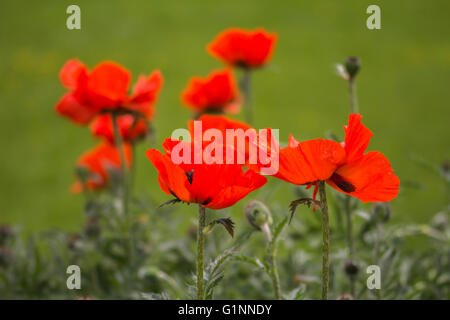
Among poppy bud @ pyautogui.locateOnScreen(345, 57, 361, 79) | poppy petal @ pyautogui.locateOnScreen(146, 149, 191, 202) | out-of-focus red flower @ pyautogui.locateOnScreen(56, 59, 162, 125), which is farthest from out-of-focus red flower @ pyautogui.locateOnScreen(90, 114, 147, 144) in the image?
poppy petal @ pyautogui.locateOnScreen(146, 149, 191, 202)

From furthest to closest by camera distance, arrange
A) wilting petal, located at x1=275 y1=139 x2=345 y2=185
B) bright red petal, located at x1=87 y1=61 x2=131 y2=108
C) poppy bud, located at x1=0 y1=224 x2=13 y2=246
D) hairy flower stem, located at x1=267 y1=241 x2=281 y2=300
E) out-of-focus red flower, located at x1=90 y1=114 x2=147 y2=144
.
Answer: out-of-focus red flower, located at x1=90 y1=114 x2=147 y2=144
poppy bud, located at x1=0 y1=224 x2=13 y2=246
bright red petal, located at x1=87 y1=61 x2=131 y2=108
hairy flower stem, located at x1=267 y1=241 x2=281 y2=300
wilting petal, located at x1=275 y1=139 x2=345 y2=185

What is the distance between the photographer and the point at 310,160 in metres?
0.56

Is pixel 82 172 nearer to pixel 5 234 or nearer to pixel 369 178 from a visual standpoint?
pixel 5 234

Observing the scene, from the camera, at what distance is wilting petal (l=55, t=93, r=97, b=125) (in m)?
1.07

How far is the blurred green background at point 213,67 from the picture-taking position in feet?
7.97

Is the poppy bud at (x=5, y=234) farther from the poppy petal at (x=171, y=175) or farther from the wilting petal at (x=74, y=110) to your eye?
the poppy petal at (x=171, y=175)

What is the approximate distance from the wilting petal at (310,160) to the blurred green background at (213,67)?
1.67 metres

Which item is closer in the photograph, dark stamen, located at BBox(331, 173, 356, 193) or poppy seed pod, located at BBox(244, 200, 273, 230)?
dark stamen, located at BBox(331, 173, 356, 193)

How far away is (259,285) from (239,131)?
547 millimetres

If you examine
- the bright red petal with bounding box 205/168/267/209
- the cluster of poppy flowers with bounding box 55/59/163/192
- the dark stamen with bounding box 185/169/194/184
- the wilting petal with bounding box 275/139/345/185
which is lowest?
the bright red petal with bounding box 205/168/267/209

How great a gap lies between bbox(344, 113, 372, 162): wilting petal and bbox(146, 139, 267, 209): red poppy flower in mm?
98

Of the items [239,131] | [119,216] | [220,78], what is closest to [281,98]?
[220,78]

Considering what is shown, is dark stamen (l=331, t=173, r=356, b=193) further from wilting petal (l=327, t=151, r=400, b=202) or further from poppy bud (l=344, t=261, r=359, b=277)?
poppy bud (l=344, t=261, r=359, b=277)

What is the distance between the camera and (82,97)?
103cm
